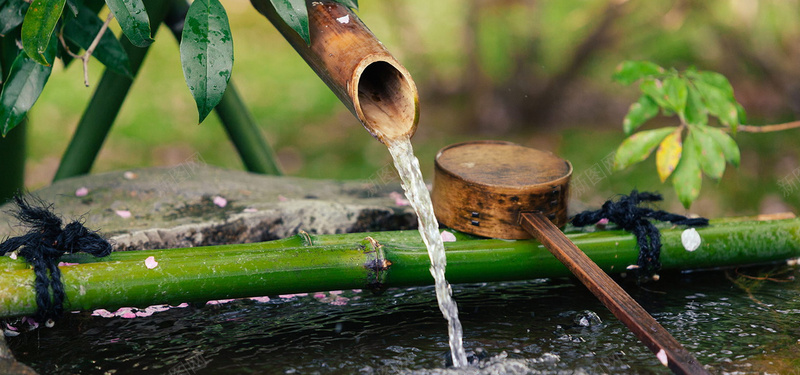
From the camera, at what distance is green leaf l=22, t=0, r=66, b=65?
2020 mm

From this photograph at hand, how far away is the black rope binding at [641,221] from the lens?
2.52m

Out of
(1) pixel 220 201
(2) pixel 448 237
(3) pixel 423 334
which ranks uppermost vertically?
(1) pixel 220 201

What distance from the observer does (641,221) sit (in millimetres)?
2590

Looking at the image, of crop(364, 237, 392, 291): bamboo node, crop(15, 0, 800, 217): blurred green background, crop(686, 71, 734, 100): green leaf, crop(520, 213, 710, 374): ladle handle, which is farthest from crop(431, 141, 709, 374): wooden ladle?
crop(15, 0, 800, 217): blurred green background

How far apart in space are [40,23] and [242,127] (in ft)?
4.83

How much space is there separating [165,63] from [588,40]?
388cm

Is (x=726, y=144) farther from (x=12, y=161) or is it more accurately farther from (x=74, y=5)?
(x=12, y=161)

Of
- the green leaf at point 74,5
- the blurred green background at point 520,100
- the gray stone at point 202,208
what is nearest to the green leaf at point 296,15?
the green leaf at point 74,5

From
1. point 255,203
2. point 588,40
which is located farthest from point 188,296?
point 588,40

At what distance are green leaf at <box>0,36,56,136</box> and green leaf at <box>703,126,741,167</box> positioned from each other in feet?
7.77

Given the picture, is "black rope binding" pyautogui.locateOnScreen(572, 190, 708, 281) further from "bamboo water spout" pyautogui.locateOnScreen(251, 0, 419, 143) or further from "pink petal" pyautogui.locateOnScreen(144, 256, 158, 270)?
"pink petal" pyautogui.locateOnScreen(144, 256, 158, 270)

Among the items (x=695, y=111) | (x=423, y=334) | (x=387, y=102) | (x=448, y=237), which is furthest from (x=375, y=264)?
(x=695, y=111)

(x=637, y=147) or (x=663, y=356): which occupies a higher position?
(x=637, y=147)

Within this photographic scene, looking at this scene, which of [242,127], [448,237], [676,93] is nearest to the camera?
[448,237]
